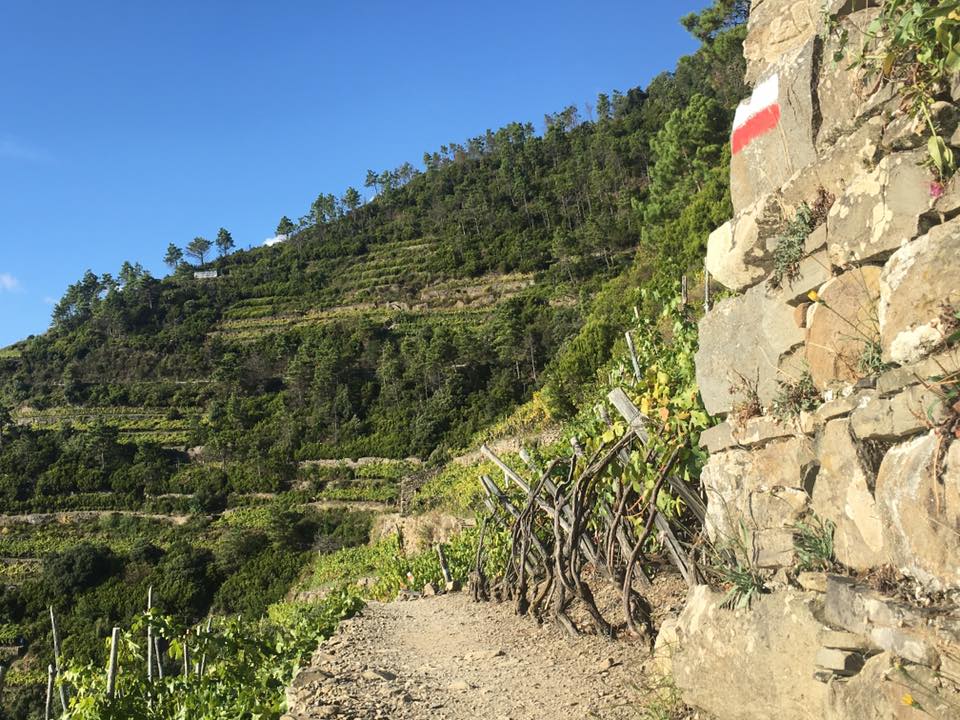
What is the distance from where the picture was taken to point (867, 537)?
178 cm

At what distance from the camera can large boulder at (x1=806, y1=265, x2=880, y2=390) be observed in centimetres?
187

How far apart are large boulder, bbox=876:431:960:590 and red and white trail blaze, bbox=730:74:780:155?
4.28ft

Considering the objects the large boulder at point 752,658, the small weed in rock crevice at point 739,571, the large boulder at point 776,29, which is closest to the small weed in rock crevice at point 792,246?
the large boulder at point 776,29

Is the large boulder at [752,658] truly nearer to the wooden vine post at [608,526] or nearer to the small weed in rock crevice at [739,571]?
the small weed in rock crevice at [739,571]

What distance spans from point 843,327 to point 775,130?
33.7 inches

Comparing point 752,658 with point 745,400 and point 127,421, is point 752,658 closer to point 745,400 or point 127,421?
point 745,400

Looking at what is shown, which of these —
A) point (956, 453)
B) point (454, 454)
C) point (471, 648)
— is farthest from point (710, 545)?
point (454, 454)

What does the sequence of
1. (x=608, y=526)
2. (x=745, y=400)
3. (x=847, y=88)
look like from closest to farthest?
(x=847, y=88)
(x=745, y=400)
(x=608, y=526)

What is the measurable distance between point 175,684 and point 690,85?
55807mm

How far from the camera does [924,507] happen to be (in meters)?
1.53

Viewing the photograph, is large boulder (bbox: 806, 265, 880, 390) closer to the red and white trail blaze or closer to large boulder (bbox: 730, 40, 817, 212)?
large boulder (bbox: 730, 40, 817, 212)

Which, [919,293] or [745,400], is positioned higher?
[919,293]

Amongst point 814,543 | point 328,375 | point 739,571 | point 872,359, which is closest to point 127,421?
point 328,375

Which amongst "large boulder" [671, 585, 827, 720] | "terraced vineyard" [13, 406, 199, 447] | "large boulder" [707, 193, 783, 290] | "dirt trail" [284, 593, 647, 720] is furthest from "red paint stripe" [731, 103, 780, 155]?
"terraced vineyard" [13, 406, 199, 447]
